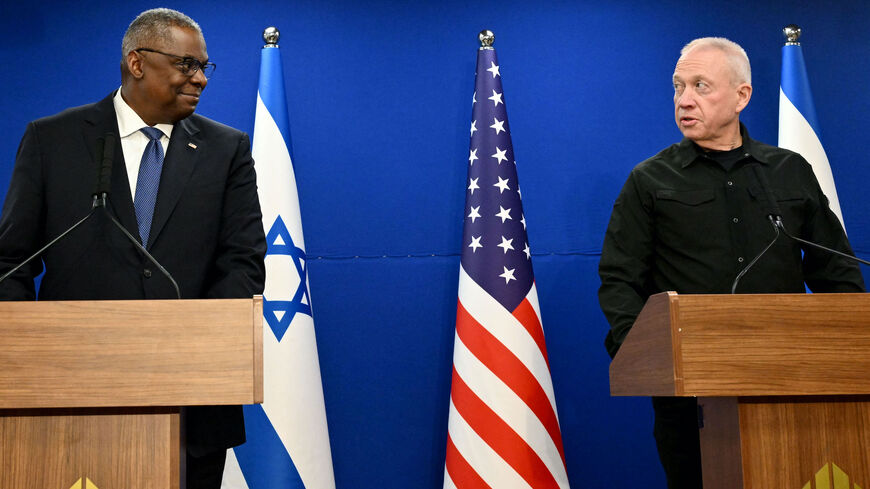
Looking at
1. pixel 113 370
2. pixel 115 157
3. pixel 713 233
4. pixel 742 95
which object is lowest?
pixel 113 370

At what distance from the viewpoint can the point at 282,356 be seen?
3.37 m

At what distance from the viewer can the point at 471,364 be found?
11.2 feet

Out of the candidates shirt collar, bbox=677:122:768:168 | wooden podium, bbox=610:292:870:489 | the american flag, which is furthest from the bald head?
wooden podium, bbox=610:292:870:489

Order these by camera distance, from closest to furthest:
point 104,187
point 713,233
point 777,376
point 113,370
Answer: point 113,370, point 777,376, point 104,187, point 713,233

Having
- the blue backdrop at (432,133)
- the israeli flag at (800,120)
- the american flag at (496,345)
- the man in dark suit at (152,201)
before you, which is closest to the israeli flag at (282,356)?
the blue backdrop at (432,133)

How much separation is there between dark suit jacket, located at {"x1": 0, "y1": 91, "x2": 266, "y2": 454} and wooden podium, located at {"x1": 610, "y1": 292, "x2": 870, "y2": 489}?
1068 millimetres

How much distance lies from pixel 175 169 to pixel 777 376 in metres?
1.56

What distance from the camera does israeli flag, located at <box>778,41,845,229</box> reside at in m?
3.79

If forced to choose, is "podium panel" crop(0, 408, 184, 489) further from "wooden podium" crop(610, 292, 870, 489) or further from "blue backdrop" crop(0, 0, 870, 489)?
"blue backdrop" crop(0, 0, 870, 489)

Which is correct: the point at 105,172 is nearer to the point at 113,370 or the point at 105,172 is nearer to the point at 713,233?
the point at 113,370

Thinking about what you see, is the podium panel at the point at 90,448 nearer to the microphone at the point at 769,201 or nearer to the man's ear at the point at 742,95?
the microphone at the point at 769,201

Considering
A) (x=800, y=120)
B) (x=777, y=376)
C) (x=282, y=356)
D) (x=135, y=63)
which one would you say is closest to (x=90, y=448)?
(x=135, y=63)

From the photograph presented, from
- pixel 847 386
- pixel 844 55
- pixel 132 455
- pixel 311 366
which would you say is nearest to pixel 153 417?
pixel 132 455

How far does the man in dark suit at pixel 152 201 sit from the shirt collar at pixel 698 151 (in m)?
1.34
